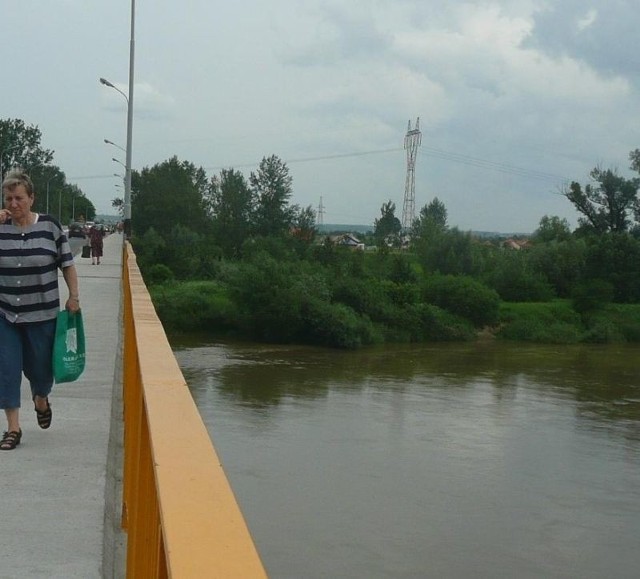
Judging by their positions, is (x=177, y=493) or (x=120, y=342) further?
(x=120, y=342)

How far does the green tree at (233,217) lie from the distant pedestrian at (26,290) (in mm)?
76321

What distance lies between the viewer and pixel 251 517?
24.3 metres

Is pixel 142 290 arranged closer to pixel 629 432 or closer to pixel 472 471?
pixel 472 471

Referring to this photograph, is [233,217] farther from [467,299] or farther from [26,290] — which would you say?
[26,290]

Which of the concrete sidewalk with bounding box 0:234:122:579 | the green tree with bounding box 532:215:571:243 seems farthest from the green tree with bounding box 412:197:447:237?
the concrete sidewalk with bounding box 0:234:122:579

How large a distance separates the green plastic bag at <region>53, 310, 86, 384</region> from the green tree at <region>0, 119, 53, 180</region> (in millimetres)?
103413

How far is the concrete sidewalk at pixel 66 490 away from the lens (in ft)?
12.5

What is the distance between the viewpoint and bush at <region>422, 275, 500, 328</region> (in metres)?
66.6

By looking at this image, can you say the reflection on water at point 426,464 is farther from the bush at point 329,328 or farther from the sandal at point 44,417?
the sandal at point 44,417

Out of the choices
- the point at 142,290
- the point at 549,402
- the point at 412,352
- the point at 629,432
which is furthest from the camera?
the point at 412,352

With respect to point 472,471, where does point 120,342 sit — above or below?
above

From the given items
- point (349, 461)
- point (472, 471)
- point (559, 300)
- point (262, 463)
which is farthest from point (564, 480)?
point (559, 300)

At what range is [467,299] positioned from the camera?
6631cm

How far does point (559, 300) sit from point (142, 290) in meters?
68.2
